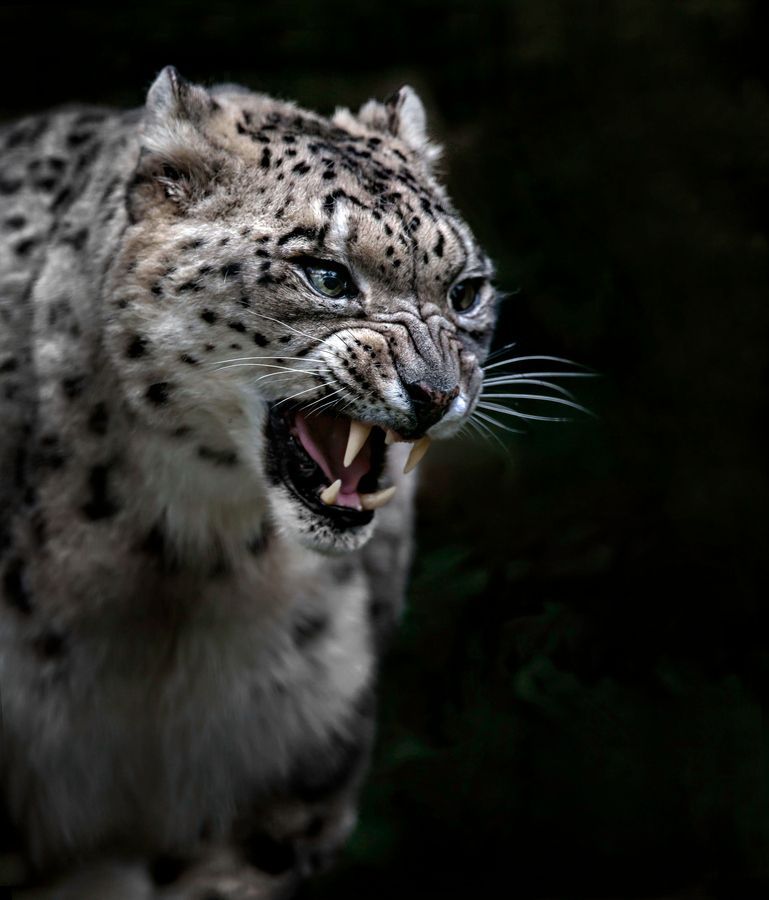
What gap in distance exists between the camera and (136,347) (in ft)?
10.8

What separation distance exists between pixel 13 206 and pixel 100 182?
1.26 ft

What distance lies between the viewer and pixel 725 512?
5387 mm

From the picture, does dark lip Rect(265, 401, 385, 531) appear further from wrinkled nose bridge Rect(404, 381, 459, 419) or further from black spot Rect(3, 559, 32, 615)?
black spot Rect(3, 559, 32, 615)

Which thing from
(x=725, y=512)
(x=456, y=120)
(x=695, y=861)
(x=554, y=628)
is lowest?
(x=695, y=861)

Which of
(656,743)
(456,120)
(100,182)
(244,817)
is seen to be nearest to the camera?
(100,182)

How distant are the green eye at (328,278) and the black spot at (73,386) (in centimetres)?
75

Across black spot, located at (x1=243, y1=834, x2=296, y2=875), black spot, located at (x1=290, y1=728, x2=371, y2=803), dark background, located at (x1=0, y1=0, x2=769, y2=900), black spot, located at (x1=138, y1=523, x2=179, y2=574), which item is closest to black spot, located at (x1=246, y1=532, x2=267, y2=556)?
black spot, located at (x1=138, y1=523, x2=179, y2=574)

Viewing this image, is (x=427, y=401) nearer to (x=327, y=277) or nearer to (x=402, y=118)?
(x=327, y=277)

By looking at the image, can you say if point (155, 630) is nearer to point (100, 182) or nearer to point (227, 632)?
point (227, 632)

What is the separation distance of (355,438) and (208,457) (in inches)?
19.3

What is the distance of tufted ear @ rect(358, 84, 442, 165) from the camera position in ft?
12.1

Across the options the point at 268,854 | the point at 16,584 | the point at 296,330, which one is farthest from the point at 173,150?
the point at 268,854

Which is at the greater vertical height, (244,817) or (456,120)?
(456,120)

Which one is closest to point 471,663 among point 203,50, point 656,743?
point 656,743
